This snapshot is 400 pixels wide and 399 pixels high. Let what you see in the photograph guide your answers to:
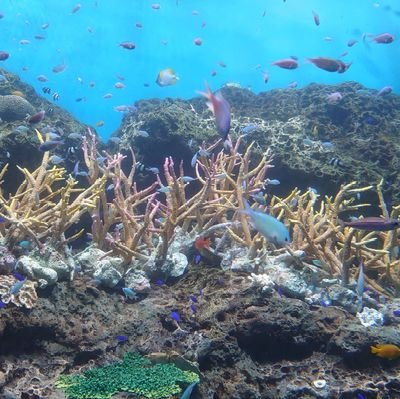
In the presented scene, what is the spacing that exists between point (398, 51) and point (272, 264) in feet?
231

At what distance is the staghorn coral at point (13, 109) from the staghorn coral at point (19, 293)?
6.89m

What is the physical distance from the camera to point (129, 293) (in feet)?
13.8

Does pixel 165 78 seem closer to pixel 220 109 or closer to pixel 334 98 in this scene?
pixel 334 98

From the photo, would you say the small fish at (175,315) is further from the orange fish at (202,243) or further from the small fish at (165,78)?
the small fish at (165,78)

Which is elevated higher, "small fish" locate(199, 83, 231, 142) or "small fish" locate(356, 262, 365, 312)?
"small fish" locate(199, 83, 231, 142)

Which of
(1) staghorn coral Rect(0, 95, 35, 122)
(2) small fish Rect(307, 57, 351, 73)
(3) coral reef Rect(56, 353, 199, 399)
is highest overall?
(2) small fish Rect(307, 57, 351, 73)

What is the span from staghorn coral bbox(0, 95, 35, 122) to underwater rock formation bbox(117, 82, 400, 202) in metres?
2.54

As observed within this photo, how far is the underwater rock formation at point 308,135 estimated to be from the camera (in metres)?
7.37

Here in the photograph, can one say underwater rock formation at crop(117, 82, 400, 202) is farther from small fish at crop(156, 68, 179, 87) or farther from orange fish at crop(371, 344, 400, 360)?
orange fish at crop(371, 344, 400, 360)

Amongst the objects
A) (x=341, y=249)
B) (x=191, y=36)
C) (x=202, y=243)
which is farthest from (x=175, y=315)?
(x=191, y=36)

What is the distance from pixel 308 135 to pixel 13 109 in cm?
759

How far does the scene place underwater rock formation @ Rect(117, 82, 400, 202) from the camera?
7.37 metres

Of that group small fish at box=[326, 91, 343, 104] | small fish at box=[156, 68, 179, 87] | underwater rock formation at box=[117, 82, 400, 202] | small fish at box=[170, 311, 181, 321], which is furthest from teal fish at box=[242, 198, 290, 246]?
small fish at box=[326, 91, 343, 104]

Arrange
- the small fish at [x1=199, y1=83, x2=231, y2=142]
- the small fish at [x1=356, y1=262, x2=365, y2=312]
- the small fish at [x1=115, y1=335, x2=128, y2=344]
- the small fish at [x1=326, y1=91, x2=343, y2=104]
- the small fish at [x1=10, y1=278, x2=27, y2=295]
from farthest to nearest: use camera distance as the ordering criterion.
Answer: the small fish at [x1=326, y1=91, x2=343, y2=104] → the small fish at [x1=356, y1=262, x2=365, y2=312] → the small fish at [x1=115, y1=335, x2=128, y2=344] → the small fish at [x1=10, y1=278, x2=27, y2=295] → the small fish at [x1=199, y1=83, x2=231, y2=142]
